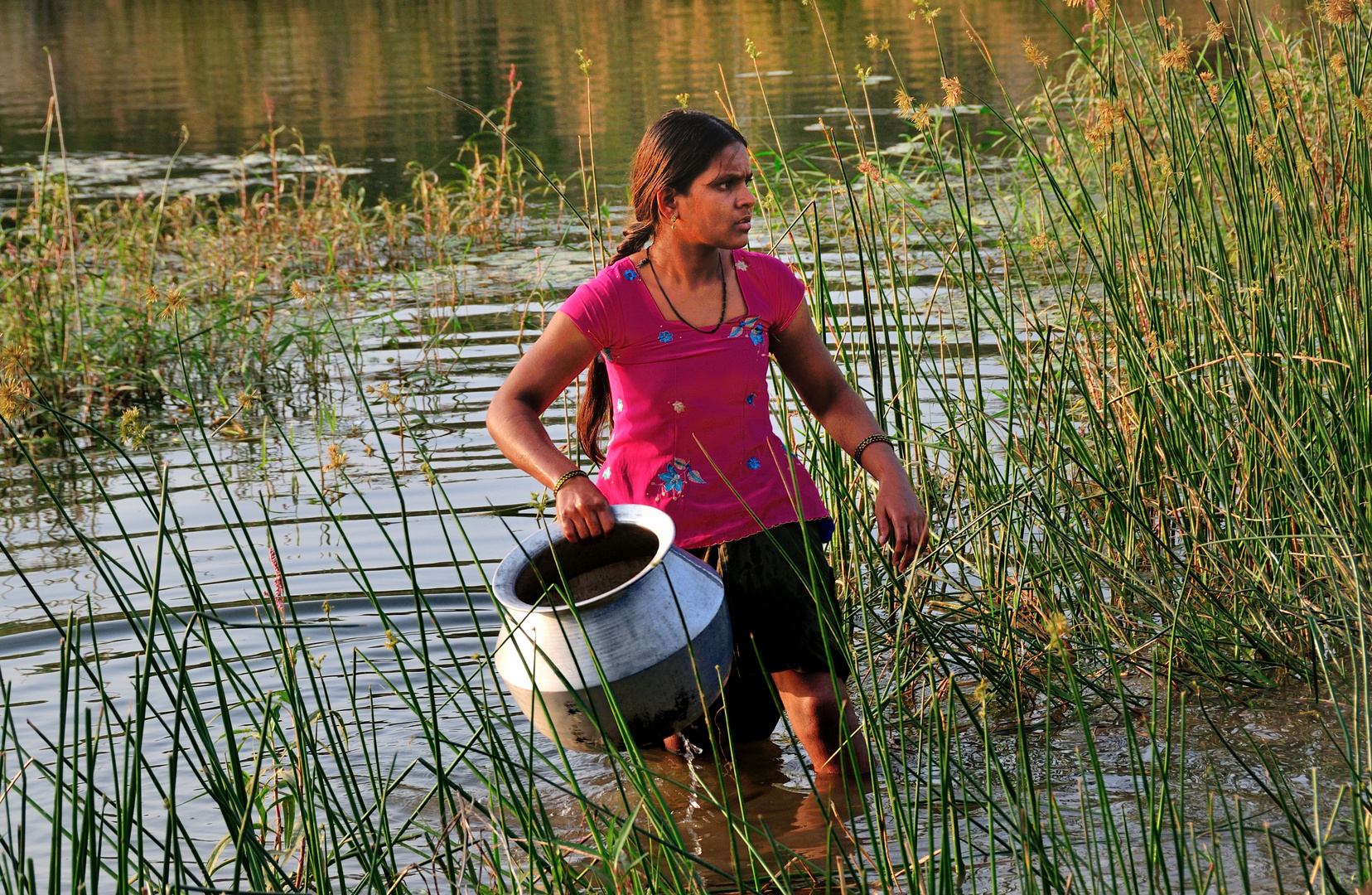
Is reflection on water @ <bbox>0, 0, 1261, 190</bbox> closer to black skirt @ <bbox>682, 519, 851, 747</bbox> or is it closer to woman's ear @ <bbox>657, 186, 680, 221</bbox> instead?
woman's ear @ <bbox>657, 186, 680, 221</bbox>

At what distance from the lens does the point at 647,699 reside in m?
2.38

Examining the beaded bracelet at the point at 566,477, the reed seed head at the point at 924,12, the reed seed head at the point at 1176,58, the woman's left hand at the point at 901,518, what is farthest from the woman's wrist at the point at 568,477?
the reed seed head at the point at 1176,58

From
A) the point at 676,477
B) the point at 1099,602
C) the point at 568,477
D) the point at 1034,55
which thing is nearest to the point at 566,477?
the point at 568,477

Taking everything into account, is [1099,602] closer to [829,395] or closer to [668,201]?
[829,395]

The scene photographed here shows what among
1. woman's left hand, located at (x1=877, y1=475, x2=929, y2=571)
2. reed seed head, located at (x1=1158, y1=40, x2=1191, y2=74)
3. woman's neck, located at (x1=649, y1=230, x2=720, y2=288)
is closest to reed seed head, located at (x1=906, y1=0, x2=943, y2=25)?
reed seed head, located at (x1=1158, y1=40, x2=1191, y2=74)

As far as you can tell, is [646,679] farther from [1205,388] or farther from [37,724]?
[37,724]

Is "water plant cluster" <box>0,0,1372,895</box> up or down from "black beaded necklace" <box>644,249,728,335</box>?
down

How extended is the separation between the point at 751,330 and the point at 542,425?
1.58 ft

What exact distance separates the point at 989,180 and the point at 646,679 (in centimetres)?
754

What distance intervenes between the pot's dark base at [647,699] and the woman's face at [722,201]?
2.48 ft

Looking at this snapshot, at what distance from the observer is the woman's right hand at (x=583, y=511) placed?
2516mm

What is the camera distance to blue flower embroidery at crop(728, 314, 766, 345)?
291 cm

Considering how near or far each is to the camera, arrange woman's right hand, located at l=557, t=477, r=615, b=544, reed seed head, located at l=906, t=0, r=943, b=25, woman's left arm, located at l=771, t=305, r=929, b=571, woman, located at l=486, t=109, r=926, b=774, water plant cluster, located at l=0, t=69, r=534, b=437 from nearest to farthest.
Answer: woman's right hand, located at l=557, t=477, r=615, b=544 < woman, located at l=486, t=109, r=926, b=774 < woman's left arm, located at l=771, t=305, r=929, b=571 < reed seed head, located at l=906, t=0, r=943, b=25 < water plant cluster, located at l=0, t=69, r=534, b=437

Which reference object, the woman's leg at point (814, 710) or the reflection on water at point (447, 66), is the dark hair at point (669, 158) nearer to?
the woman's leg at point (814, 710)
